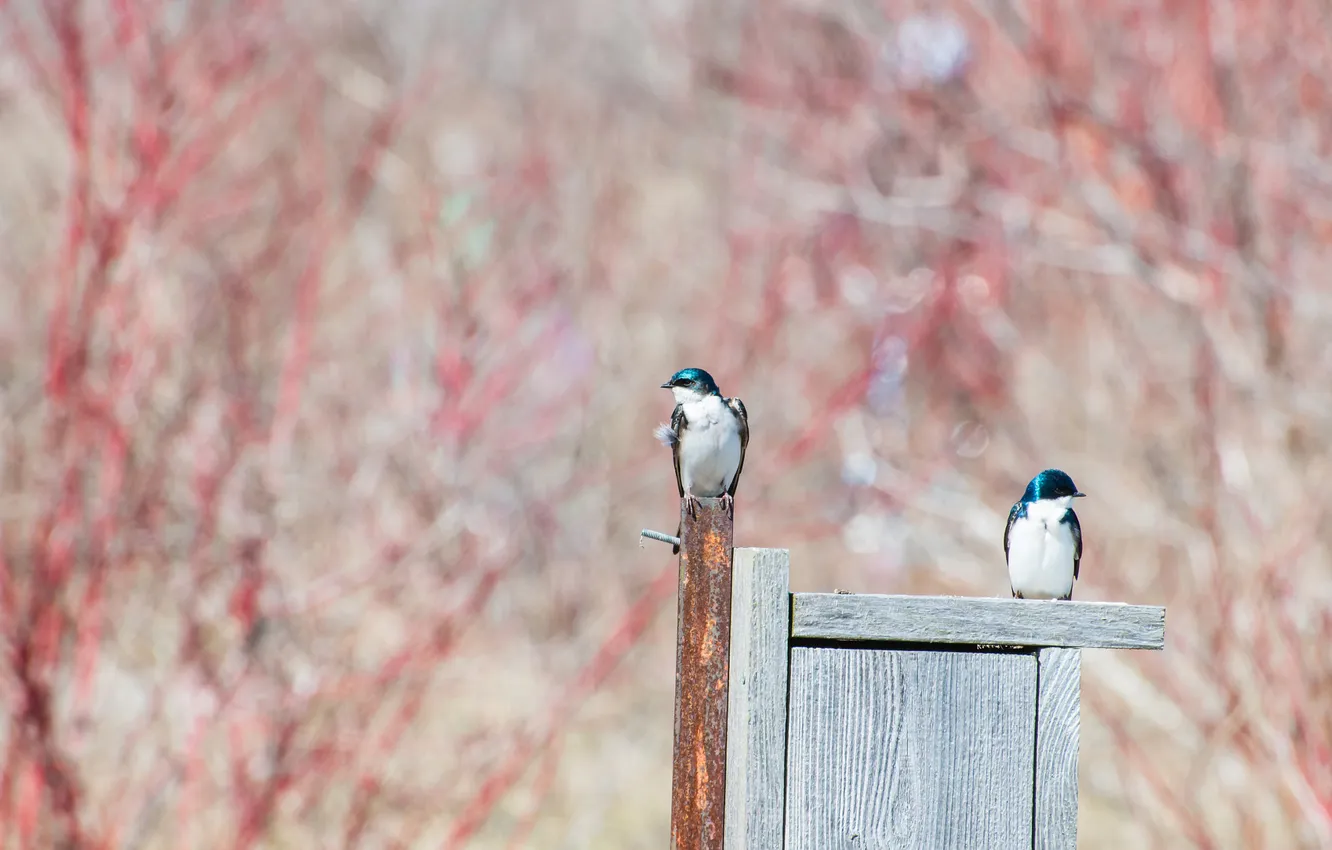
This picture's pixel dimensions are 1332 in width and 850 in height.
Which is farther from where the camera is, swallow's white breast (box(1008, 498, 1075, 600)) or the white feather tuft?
the white feather tuft

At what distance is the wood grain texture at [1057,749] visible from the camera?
6.97 ft

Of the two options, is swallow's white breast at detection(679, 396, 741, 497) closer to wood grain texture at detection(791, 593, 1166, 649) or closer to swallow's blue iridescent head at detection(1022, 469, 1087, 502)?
swallow's blue iridescent head at detection(1022, 469, 1087, 502)

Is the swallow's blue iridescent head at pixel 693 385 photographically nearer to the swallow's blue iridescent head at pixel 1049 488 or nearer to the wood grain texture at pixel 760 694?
the swallow's blue iridescent head at pixel 1049 488

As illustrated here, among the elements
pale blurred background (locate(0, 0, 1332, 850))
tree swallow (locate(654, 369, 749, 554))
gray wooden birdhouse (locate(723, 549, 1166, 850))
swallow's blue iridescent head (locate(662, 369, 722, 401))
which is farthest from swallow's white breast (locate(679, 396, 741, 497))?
gray wooden birdhouse (locate(723, 549, 1166, 850))

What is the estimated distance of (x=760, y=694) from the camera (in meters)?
2.03

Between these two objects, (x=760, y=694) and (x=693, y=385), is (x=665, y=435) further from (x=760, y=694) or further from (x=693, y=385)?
(x=760, y=694)

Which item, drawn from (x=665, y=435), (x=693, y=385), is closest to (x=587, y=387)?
(x=693, y=385)

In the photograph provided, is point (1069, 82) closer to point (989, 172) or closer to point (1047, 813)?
point (989, 172)

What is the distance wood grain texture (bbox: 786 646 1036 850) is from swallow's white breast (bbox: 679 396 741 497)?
1086 mm

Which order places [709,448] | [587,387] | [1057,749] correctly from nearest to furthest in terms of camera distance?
1. [1057,749]
2. [709,448]
3. [587,387]

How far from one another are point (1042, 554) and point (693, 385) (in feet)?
3.03

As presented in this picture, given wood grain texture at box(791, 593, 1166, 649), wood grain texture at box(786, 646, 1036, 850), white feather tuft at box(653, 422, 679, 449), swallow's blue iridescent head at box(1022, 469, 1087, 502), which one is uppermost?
white feather tuft at box(653, 422, 679, 449)

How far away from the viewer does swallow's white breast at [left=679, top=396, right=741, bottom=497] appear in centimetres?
315

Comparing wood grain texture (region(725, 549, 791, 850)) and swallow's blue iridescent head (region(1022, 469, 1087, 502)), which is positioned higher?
swallow's blue iridescent head (region(1022, 469, 1087, 502))
